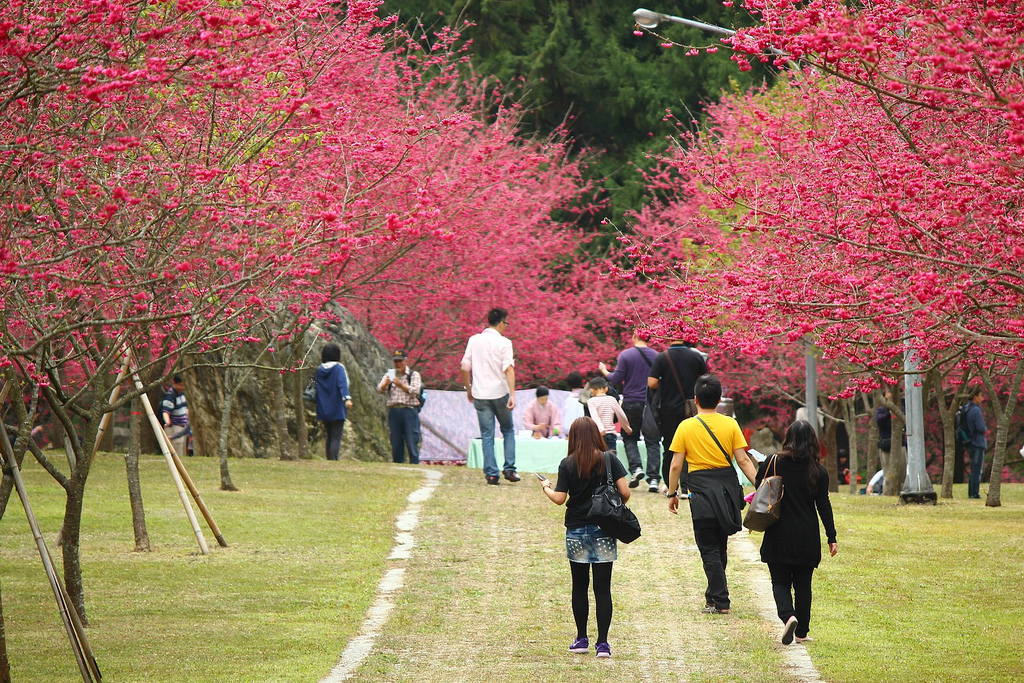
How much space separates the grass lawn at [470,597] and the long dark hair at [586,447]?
1.14 metres

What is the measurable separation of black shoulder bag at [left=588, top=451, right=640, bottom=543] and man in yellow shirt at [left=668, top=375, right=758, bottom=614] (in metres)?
1.07

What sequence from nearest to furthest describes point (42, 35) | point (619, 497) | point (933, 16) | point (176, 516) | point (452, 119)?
point (933, 16) → point (42, 35) → point (619, 497) → point (452, 119) → point (176, 516)

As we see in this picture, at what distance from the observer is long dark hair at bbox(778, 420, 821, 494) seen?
842cm

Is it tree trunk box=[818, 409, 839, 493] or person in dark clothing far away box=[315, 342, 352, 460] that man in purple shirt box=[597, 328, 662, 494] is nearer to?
person in dark clothing far away box=[315, 342, 352, 460]

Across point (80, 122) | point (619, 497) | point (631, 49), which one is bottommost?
point (619, 497)

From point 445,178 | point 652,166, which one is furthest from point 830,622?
point 652,166

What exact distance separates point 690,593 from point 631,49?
84.2 feet

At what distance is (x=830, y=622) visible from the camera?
8.98m

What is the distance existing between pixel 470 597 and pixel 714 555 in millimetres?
1889

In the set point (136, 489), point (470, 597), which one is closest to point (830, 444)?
point (136, 489)

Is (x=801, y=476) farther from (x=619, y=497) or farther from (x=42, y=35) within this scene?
(x=42, y=35)

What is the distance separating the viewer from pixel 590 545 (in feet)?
26.5

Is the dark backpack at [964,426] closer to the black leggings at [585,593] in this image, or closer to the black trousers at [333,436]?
→ the black trousers at [333,436]

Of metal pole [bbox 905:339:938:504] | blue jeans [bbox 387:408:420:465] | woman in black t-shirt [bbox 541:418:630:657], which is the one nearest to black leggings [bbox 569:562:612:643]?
woman in black t-shirt [bbox 541:418:630:657]
